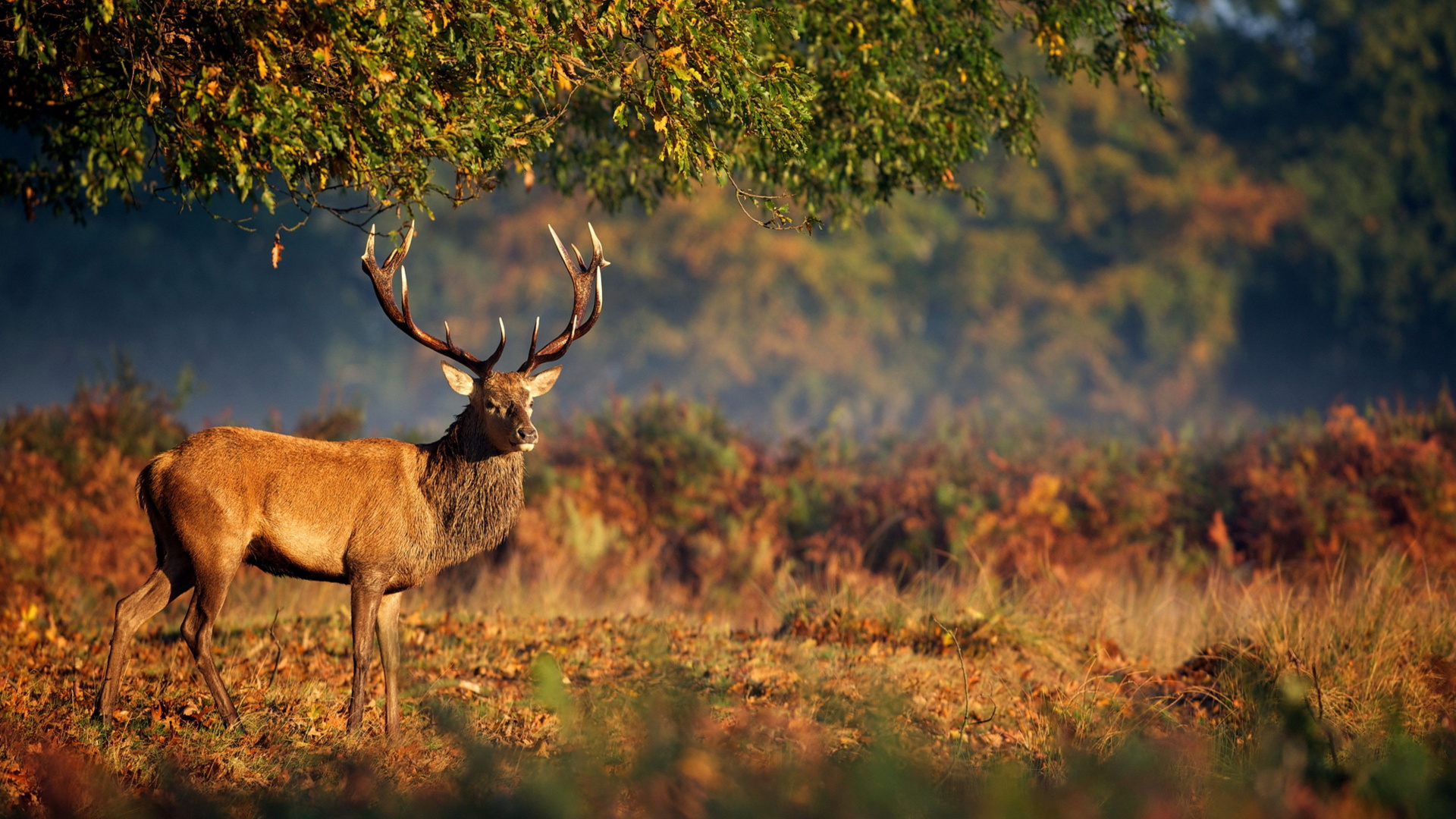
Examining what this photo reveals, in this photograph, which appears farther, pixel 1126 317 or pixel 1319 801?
pixel 1126 317

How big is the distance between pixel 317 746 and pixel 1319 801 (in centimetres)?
454

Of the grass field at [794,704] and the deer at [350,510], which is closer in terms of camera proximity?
the grass field at [794,704]

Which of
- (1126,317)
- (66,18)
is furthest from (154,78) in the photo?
(1126,317)

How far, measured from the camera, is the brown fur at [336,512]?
5992 millimetres

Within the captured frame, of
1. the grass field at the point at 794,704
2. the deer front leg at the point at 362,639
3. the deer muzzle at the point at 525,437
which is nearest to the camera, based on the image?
the grass field at the point at 794,704

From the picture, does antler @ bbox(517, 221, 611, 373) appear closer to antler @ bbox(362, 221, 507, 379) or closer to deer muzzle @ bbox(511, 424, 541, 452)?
antler @ bbox(362, 221, 507, 379)

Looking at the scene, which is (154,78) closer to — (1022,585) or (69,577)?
(69,577)

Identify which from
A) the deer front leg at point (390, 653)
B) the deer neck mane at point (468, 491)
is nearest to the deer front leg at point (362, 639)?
the deer front leg at point (390, 653)

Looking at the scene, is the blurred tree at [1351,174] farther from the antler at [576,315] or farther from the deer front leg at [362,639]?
the deer front leg at [362,639]

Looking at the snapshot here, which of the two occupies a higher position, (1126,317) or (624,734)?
(1126,317)

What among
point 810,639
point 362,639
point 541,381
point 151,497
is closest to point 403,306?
point 541,381

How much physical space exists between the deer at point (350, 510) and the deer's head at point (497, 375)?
11mm

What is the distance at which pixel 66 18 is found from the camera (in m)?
6.51

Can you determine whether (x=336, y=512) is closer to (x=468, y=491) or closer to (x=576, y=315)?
(x=468, y=491)
